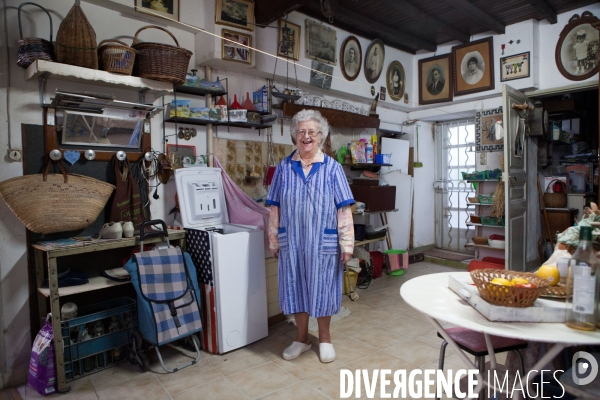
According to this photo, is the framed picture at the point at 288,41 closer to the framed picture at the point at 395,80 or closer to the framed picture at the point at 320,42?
the framed picture at the point at 320,42

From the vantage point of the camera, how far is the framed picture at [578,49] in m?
4.12

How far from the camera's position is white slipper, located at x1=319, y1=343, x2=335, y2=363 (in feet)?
8.61

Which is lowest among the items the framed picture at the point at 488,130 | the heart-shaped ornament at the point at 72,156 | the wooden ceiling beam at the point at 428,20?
the heart-shaped ornament at the point at 72,156

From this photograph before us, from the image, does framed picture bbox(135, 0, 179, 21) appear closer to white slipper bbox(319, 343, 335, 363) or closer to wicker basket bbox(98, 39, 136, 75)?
wicker basket bbox(98, 39, 136, 75)

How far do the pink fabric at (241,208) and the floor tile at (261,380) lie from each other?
37.6 inches

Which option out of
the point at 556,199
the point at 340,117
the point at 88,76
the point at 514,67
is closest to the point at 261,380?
the point at 88,76

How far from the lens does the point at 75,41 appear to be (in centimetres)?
240

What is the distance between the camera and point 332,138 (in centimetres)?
470

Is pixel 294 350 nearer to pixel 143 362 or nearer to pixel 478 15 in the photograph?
pixel 143 362

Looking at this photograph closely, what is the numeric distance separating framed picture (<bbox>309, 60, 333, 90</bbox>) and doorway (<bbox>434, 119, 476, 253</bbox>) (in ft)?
8.24

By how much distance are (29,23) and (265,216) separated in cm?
203

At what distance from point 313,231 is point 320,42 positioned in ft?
8.45

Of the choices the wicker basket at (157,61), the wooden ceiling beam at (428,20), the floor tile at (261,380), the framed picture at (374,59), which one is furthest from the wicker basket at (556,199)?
the wicker basket at (157,61)

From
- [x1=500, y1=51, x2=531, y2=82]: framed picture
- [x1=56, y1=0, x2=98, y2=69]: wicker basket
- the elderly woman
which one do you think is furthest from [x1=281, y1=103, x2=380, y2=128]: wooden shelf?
[x1=56, y1=0, x2=98, y2=69]: wicker basket
